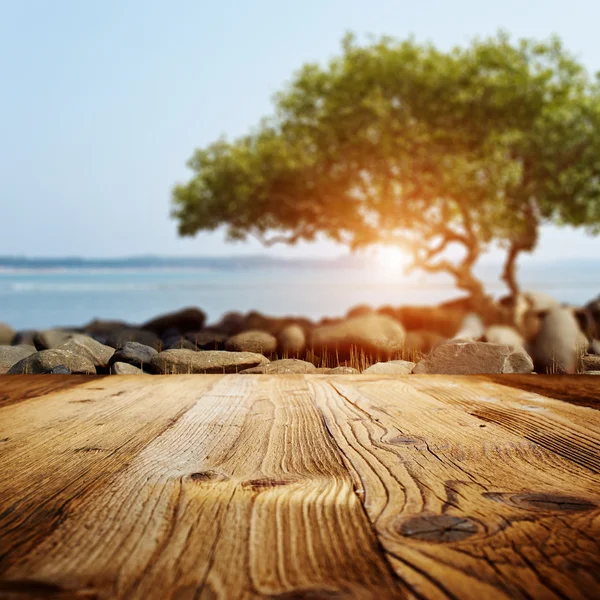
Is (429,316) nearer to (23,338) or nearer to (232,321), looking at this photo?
(232,321)

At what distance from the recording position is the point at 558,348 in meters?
2.68

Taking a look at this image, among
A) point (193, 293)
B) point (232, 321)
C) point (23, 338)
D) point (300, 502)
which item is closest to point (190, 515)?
point (300, 502)

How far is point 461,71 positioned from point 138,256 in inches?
164

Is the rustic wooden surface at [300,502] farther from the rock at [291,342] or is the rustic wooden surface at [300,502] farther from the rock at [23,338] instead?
the rock at [23,338]

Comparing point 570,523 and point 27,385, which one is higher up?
point 570,523

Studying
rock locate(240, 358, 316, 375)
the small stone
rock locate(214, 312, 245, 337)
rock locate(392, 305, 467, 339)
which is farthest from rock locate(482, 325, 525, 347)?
rock locate(392, 305, 467, 339)

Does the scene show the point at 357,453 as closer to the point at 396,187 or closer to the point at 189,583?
the point at 189,583

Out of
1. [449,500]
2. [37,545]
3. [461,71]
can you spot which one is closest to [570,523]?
[449,500]

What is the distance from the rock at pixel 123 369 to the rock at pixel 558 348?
1.64 meters

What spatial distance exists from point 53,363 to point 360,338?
1.29m

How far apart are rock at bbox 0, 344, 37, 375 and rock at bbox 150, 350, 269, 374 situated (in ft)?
1.85

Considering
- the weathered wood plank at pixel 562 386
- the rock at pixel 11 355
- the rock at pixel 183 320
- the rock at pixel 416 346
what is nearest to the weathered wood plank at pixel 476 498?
the weathered wood plank at pixel 562 386

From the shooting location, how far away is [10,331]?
2.89 meters

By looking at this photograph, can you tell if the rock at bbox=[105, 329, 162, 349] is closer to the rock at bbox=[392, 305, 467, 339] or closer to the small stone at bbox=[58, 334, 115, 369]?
the small stone at bbox=[58, 334, 115, 369]
